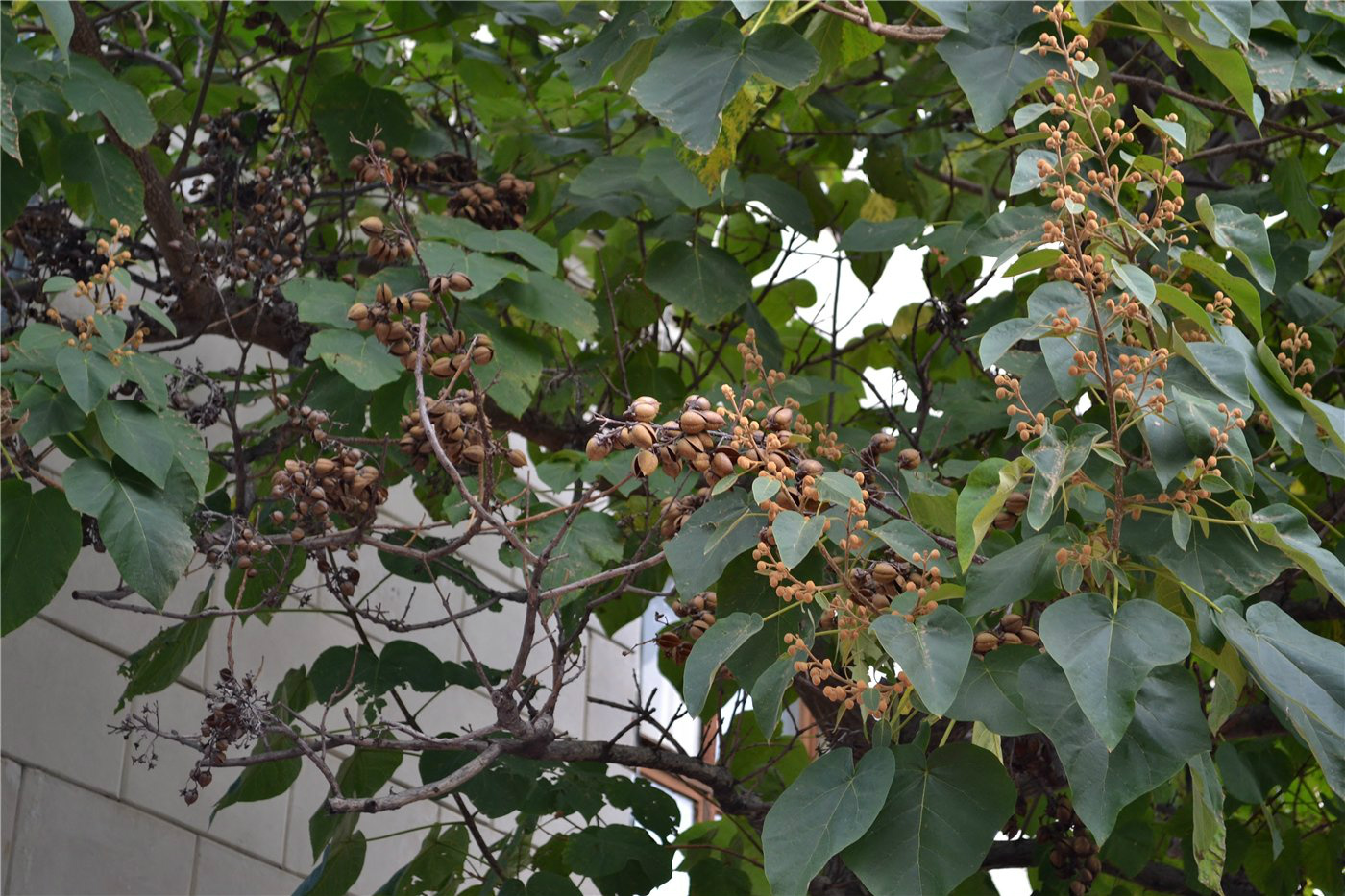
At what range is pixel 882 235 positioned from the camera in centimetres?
243

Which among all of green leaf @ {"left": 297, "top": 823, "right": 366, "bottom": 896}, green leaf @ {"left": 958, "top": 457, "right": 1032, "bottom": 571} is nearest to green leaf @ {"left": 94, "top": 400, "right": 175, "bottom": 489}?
green leaf @ {"left": 297, "top": 823, "right": 366, "bottom": 896}

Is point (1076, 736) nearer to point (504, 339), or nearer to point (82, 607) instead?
point (504, 339)

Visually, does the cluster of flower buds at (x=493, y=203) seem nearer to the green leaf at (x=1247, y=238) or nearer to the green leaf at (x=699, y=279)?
the green leaf at (x=699, y=279)

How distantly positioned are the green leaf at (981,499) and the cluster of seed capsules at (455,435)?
57cm

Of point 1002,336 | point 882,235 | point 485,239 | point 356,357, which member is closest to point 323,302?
point 356,357

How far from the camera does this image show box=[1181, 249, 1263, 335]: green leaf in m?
1.53

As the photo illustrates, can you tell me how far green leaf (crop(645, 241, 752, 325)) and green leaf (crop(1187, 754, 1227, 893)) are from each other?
125cm

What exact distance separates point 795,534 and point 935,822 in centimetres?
33

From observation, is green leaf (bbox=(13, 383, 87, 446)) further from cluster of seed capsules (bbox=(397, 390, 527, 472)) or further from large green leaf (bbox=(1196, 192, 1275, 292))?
large green leaf (bbox=(1196, 192, 1275, 292))

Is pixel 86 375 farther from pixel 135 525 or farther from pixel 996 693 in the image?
pixel 996 693

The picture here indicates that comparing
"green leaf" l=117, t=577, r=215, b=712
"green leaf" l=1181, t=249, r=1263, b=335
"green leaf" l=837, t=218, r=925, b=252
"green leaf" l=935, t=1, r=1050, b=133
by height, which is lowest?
"green leaf" l=117, t=577, r=215, b=712

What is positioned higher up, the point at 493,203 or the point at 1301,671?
the point at 1301,671

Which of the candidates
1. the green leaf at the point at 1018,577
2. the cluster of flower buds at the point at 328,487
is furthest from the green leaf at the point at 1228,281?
the cluster of flower buds at the point at 328,487

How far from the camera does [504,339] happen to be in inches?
90.8
